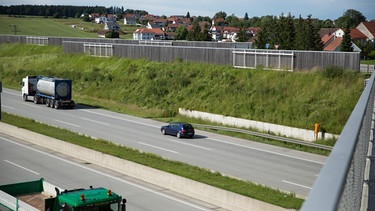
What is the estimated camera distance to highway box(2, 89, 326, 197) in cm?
2625

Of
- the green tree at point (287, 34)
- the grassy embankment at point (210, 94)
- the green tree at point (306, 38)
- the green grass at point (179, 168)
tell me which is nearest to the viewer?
the green grass at point (179, 168)

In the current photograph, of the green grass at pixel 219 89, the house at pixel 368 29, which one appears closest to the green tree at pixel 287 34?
the green grass at pixel 219 89

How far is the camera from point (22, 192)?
17031 mm

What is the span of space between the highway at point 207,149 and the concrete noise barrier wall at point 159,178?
3989mm

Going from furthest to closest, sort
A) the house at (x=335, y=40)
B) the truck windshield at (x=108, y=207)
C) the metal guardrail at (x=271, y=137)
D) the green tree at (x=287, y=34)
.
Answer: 1. the house at (x=335, y=40)
2. the green tree at (x=287, y=34)
3. the metal guardrail at (x=271, y=137)
4. the truck windshield at (x=108, y=207)

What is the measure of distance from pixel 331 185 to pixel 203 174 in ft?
74.0

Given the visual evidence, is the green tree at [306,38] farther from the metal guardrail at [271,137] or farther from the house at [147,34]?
the house at [147,34]

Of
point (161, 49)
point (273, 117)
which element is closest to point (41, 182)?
point (273, 117)

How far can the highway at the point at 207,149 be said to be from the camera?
26250 mm

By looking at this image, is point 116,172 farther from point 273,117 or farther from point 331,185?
point 331,185

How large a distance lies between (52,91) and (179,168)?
27.6m

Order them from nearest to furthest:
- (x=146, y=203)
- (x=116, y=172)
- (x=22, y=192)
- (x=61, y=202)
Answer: (x=61, y=202), (x=22, y=192), (x=146, y=203), (x=116, y=172)

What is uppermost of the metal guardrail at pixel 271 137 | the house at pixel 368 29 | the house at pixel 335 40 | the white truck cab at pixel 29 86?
the house at pixel 368 29

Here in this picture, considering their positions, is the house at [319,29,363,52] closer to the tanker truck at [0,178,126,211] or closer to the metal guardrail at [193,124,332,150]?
the metal guardrail at [193,124,332,150]
